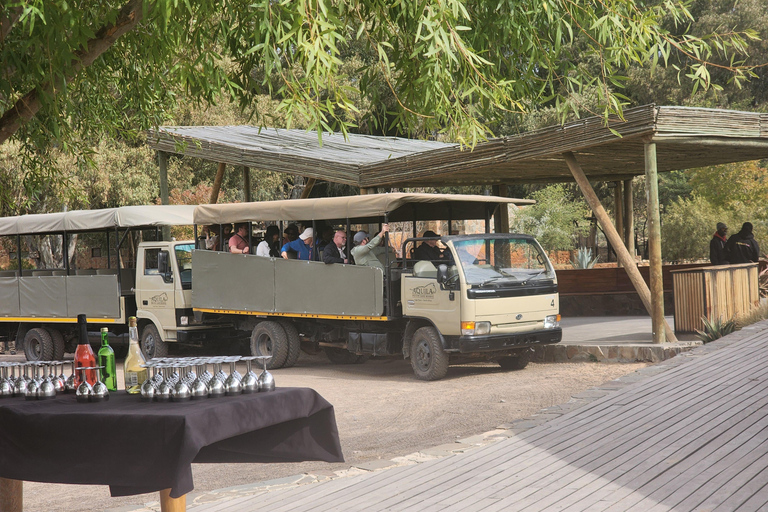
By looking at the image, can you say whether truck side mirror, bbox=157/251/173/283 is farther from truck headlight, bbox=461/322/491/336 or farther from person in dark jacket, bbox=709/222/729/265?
person in dark jacket, bbox=709/222/729/265

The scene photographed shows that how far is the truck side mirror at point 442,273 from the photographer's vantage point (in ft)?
40.3

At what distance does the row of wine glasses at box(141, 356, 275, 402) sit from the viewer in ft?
13.1

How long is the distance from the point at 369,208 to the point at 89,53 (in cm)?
780

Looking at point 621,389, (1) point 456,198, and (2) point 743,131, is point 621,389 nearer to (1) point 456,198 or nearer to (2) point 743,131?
(1) point 456,198

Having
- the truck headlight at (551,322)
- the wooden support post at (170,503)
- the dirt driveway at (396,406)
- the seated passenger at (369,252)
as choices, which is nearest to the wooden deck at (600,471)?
the dirt driveway at (396,406)

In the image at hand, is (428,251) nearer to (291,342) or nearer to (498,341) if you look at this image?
(498,341)

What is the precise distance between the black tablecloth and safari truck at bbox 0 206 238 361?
1152 cm

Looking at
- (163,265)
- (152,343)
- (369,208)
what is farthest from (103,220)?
(369,208)

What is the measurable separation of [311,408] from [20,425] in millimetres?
1370

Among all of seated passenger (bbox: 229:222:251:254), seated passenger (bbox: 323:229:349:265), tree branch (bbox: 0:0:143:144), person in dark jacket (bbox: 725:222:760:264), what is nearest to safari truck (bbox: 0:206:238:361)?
seated passenger (bbox: 229:222:251:254)

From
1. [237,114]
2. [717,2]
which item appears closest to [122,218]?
[237,114]

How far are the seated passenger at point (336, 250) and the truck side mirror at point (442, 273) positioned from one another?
2.13 meters

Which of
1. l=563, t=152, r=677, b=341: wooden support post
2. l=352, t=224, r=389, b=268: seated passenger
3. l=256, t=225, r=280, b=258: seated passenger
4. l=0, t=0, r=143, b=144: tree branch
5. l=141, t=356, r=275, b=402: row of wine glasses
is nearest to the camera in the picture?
l=141, t=356, r=275, b=402: row of wine glasses

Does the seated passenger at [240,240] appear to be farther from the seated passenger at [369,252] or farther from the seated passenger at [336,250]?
the seated passenger at [369,252]
